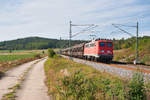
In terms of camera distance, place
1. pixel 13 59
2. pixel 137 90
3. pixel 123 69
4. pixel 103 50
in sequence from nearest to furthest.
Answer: pixel 137 90 < pixel 123 69 < pixel 103 50 < pixel 13 59

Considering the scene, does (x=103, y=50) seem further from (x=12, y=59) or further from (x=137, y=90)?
(x=12, y=59)

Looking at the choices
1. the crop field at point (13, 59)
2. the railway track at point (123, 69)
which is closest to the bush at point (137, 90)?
the railway track at point (123, 69)

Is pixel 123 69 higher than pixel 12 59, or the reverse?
pixel 123 69

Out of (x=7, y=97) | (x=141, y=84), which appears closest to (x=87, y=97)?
(x=141, y=84)

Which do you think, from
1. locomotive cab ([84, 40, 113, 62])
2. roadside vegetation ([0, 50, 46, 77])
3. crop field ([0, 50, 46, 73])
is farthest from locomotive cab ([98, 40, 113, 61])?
crop field ([0, 50, 46, 73])

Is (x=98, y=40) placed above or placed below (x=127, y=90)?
above

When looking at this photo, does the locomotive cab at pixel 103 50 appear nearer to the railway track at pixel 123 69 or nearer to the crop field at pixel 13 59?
the railway track at pixel 123 69

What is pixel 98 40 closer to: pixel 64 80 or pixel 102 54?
pixel 102 54

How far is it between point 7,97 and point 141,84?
716cm

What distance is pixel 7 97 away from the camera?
10508 mm

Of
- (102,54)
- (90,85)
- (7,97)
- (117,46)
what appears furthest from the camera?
(117,46)

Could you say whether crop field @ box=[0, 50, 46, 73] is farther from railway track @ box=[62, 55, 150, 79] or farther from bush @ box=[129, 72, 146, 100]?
bush @ box=[129, 72, 146, 100]

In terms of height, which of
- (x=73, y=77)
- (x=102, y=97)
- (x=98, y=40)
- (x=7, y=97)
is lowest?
(x=7, y=97)

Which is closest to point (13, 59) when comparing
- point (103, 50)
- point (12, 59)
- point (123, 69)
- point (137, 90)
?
point (12, 59)
